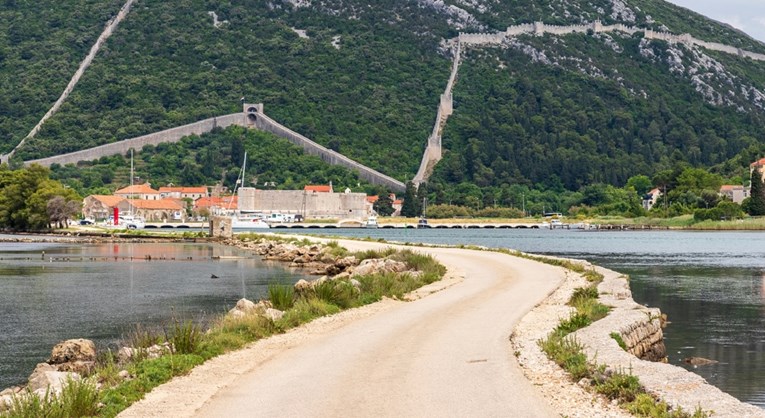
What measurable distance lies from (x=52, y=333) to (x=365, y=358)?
11.7 m

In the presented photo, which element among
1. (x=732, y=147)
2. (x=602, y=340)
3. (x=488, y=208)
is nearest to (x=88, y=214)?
(x=488, y=208)

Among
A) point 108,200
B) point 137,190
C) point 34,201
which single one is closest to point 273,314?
point 34,201

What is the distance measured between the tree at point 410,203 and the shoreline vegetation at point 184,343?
341ft

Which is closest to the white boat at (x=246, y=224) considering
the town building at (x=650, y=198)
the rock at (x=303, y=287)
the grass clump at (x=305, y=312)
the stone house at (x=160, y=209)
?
the stone house at (x=160, y=209)

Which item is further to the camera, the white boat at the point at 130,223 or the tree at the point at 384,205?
the tree at the point at 384,205

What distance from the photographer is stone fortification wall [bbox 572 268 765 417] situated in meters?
12.1

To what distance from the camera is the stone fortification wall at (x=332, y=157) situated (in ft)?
486

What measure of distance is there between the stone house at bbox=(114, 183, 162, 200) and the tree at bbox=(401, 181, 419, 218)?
31.8 m

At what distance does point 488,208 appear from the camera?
146m

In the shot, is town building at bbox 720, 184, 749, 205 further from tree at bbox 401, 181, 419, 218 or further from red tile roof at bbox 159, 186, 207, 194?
red tile roof at bbox 159, 186, 207, 194

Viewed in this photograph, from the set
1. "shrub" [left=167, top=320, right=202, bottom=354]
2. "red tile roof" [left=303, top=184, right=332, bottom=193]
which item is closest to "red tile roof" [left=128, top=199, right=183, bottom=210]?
"red tile roof" [left=303, top=184, right=332, bottom=193]

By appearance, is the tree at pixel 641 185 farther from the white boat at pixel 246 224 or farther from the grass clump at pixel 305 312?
the grass clump at pixel 305 312

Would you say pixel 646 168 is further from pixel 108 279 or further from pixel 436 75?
pixel 108 279

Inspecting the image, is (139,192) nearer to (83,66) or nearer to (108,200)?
(108,200)
